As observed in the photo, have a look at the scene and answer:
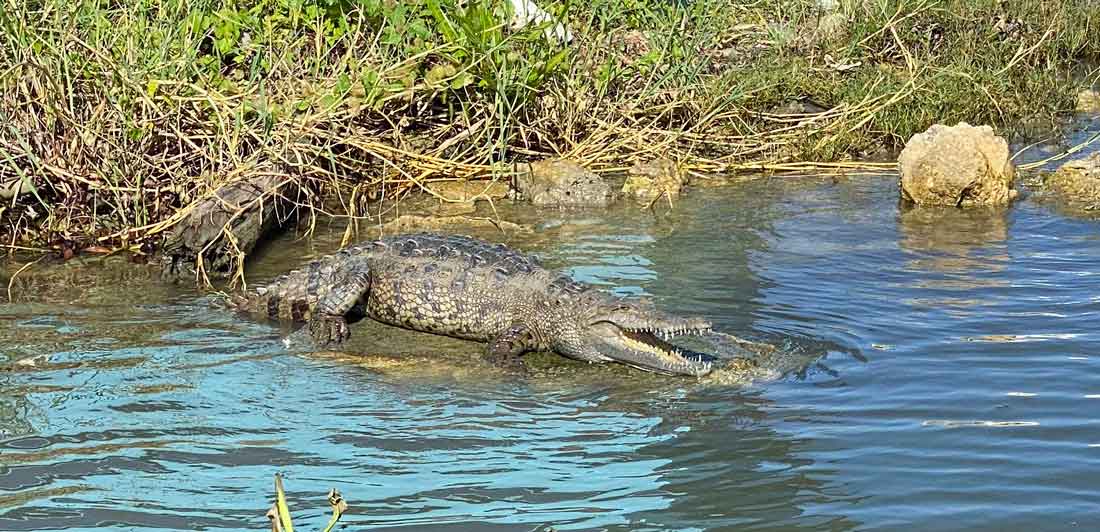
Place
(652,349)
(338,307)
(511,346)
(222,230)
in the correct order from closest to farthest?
(652,349) < (511,346) < (338,307) < (222,230)

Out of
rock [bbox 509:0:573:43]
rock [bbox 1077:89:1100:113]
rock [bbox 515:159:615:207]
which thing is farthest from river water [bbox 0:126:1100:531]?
rock [bbox 1077:89:1100:113]

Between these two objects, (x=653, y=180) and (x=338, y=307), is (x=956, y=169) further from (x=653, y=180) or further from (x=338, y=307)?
(x=338, y=307)

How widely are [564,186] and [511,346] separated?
2613mm

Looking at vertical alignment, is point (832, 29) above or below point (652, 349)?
above

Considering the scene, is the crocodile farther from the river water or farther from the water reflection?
the water reflection

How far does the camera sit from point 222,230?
651 centimetres

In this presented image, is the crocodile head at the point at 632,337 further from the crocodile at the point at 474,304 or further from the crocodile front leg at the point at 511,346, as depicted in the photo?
the crocodile front leg at the point at 511,346

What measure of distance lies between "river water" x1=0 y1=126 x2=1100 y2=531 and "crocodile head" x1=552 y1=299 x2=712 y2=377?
72 mm

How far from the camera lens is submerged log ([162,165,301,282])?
6516mm

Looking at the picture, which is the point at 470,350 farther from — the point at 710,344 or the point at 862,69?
the point at 862,69

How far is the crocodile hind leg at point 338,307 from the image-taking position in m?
5.80

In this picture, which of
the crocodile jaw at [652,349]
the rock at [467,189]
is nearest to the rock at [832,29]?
the rock at [467,189]

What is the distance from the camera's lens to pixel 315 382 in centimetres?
509

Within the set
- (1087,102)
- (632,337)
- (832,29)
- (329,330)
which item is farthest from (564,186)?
(1087,102)
